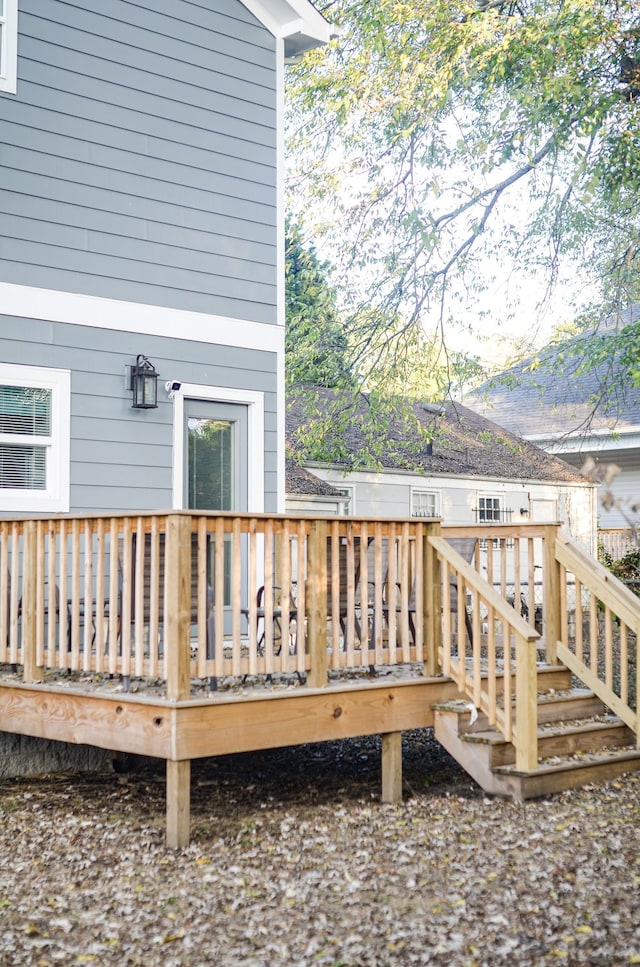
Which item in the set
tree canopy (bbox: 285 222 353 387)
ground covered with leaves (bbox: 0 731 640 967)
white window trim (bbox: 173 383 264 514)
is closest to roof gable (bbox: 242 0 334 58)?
white window trim (bbox: 173 383 264 514)

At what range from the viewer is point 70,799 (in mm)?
6234

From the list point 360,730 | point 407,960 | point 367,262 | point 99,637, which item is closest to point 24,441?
point 99,637

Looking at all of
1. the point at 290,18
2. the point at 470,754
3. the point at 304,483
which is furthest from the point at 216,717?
the point at 304,483

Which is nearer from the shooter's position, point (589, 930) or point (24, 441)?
point (589, 930)

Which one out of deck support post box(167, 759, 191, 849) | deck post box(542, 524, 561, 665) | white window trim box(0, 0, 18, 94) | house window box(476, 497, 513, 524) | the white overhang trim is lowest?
deck support post box(167, 759, 191, 849)

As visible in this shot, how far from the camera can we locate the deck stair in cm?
579

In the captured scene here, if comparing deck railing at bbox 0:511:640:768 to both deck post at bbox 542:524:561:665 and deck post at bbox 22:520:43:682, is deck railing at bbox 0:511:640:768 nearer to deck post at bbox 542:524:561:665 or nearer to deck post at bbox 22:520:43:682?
deck post at bbox 22:520:43:682

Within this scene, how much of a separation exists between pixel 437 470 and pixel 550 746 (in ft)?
36.9

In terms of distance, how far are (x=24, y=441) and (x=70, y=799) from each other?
8.33ft

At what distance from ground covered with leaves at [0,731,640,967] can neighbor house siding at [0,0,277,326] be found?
12.9ft

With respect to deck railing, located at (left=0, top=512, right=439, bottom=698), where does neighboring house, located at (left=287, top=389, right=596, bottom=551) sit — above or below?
above

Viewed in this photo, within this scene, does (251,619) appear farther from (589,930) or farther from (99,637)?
(589,930)

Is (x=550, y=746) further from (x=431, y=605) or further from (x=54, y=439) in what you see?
(x=54, y=439)

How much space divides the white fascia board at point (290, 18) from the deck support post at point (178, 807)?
21.1ft
